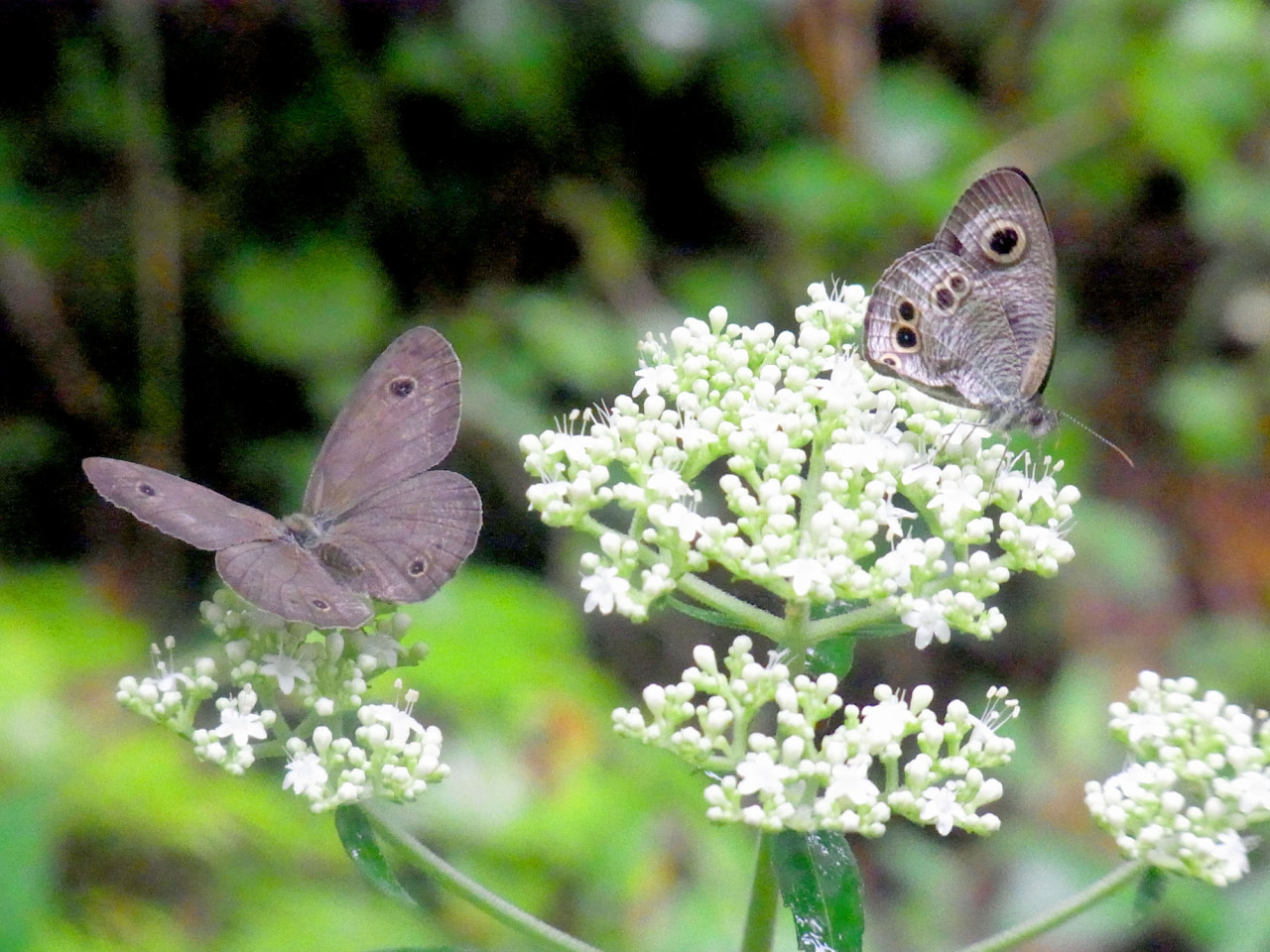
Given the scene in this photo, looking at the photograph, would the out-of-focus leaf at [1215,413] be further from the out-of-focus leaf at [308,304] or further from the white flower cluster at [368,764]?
the white flower cluster at [368,764]

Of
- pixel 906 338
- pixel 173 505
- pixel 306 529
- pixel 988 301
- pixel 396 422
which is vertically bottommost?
pixel 173 505

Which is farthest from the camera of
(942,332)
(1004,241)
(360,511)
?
(1004,241)

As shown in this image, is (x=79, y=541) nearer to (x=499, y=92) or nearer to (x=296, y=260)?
(x=296, y=260)

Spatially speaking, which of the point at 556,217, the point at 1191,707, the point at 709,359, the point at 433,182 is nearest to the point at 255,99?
the point at 433,182

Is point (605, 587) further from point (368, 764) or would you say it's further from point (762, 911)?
point (762, 911)

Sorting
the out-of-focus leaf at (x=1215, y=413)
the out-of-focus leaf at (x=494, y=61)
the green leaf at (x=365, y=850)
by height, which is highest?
the out-of-focus leaf at (x=494, y=61)

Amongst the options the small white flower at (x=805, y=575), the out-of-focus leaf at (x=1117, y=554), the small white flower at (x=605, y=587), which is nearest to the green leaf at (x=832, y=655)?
the small white flower at (x=805, y=575)

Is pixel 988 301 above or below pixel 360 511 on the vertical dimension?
above

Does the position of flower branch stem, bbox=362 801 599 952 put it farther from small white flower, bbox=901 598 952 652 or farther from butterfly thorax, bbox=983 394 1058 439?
butterfly thorax, bbox=983 394 1058 439

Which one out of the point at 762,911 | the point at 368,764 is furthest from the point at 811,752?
the point at 368,764
